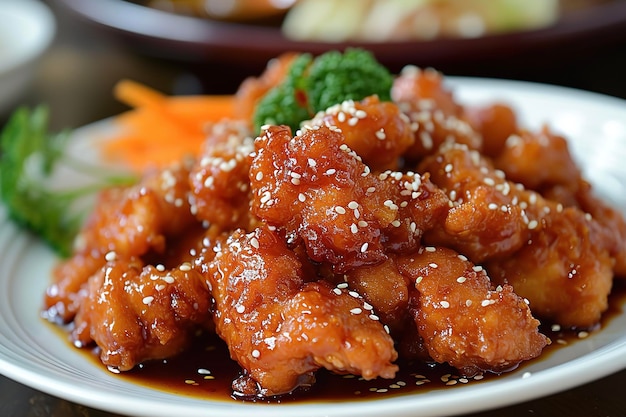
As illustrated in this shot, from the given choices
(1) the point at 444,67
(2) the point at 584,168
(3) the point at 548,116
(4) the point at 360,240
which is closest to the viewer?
(4) the point at 360,240

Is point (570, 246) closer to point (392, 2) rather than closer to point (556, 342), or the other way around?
point (556, 342)

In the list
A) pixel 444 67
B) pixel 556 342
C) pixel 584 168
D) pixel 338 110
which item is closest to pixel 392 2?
pixel 444 67

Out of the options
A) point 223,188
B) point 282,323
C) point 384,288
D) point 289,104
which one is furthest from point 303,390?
point 289,104

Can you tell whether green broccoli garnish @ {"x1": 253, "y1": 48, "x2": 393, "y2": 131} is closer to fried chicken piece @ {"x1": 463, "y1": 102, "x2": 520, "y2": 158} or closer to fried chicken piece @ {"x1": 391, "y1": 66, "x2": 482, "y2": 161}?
fried chicken piece @ {"x1": 391, "y1": 66, "x2": 482, "y2": 161}

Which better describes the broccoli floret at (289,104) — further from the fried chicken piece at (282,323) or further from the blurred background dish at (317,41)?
the blurred background dish at (317,41)

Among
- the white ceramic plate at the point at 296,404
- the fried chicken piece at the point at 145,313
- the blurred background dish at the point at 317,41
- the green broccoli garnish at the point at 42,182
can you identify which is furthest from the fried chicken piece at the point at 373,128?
the blurred background dish at the point at 317,41

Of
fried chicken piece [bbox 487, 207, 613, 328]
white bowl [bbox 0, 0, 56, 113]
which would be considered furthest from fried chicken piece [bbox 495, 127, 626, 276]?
white bowl [bbox 0, 0, 56, 113]
